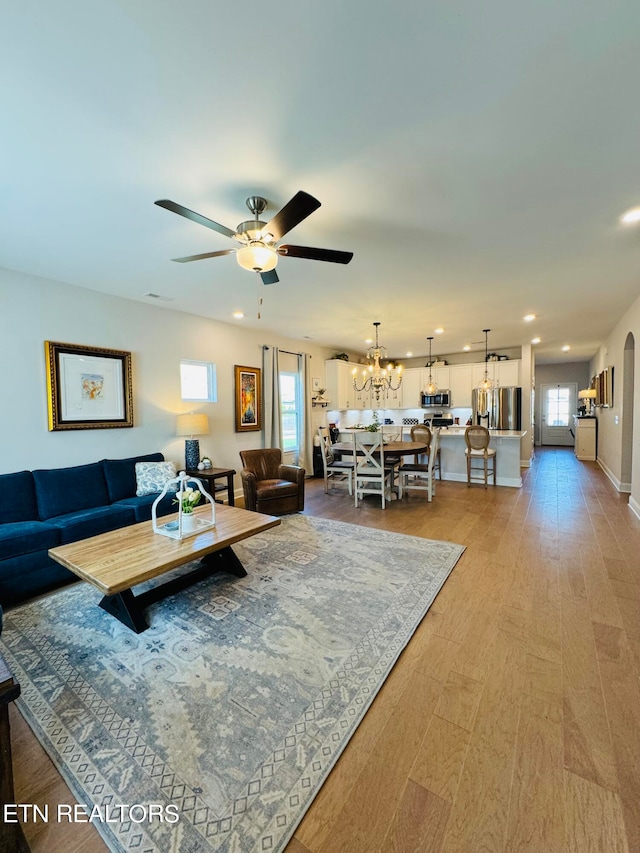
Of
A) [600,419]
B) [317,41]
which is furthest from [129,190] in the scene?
[600,419]

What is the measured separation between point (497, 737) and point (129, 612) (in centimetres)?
218

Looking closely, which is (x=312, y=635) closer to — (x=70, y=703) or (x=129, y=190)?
(x=70, y=703)

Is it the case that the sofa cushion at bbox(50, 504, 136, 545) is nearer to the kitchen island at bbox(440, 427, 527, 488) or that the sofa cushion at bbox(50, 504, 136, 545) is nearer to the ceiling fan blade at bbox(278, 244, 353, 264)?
the ceiling fan blade at bbox(278, 244, 353, 264)

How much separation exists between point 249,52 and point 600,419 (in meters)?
9.72

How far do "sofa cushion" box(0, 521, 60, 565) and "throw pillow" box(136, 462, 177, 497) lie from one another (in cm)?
101

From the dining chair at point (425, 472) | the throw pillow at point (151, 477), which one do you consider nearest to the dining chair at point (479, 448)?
the dining chair at point (425, 472)

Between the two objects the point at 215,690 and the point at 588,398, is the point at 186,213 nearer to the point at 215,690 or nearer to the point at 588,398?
the point at 215,690

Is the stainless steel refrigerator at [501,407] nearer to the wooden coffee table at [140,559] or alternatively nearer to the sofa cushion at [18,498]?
the wooden coffee table at [140,559]

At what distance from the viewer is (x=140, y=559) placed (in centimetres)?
227

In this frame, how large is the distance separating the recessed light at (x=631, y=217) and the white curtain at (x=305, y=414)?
515 cm

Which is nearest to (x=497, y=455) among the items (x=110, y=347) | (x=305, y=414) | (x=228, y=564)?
(x=305, y=414)

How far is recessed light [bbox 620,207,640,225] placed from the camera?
2.36 metres

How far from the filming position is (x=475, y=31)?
4.07 ft

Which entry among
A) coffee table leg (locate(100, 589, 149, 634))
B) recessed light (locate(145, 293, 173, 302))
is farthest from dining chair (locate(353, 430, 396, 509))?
coffee table leg (locate(100, 589, 149, 634))
